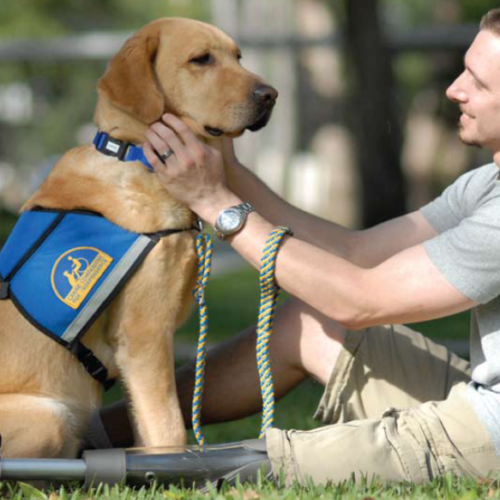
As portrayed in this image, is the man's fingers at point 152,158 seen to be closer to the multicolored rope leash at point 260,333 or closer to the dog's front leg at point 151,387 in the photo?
the multicolored rope leash at point 260,333

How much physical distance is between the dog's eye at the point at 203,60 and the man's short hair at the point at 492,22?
96 centimetres

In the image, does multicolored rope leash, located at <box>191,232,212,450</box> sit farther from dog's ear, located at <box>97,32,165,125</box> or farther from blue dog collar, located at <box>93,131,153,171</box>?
dog's ear, located at <box>97,32,165,125</box>

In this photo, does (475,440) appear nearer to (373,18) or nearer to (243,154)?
(373,18)

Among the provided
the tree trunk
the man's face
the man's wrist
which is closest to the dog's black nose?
the man's wrist

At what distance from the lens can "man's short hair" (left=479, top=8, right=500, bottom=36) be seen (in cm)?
320

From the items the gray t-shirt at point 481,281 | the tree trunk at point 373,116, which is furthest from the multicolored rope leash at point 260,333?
the tree trunk at point 373,116

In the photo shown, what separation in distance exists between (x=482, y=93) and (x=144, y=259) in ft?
4.11

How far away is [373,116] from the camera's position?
38.1 feet

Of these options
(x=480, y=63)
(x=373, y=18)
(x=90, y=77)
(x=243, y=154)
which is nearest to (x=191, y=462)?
(x=480, y=63)

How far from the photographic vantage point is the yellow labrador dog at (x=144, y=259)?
3.22 metres

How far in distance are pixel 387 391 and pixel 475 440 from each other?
56cm

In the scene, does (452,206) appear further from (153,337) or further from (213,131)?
(153,337)

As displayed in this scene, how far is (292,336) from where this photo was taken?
3.65 m

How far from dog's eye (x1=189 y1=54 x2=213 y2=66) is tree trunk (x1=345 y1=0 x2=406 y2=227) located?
8.04m
